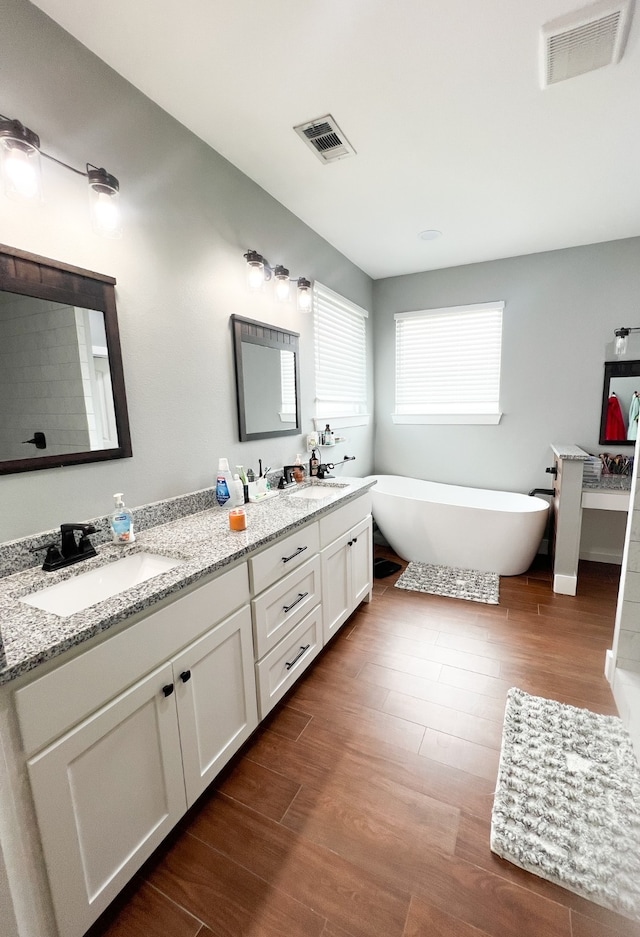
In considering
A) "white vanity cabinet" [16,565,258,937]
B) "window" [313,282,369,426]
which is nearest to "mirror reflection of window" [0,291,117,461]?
"white vanity cabinet" [16,565,258,937]

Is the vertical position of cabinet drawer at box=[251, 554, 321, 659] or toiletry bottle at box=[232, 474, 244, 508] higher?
toiletry bottle at box=[232, 474, 244, 508]

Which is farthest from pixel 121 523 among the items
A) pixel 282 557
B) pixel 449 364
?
pixel 449 364

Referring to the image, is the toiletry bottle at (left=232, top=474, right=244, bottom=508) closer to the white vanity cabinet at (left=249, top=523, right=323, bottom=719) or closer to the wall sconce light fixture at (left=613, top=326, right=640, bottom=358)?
the white vanity cabinet at (left=249, top=523, right=323, bottom=719)

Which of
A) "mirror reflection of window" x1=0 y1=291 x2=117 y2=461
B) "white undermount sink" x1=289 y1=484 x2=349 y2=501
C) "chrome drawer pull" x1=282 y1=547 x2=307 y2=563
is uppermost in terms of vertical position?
"mirror reflection of window" x1=0 y1=291 x2=117 y2=461

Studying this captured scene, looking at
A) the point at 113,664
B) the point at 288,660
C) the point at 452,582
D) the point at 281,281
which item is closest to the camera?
the point at 113,664

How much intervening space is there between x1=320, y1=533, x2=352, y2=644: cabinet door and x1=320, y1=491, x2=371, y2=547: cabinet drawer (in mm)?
47

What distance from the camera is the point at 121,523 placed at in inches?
57.3

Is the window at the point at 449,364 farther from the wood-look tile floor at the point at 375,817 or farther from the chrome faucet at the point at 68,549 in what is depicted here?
the chrome faucet at the point at 68,549

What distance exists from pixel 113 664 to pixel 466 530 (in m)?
2.67

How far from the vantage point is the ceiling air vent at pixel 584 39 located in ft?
4.19

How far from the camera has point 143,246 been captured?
1.60m

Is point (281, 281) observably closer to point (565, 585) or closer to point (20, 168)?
→ point (20, 168)

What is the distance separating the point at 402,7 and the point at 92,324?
1481mm

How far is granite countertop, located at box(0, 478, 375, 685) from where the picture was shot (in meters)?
0.84
